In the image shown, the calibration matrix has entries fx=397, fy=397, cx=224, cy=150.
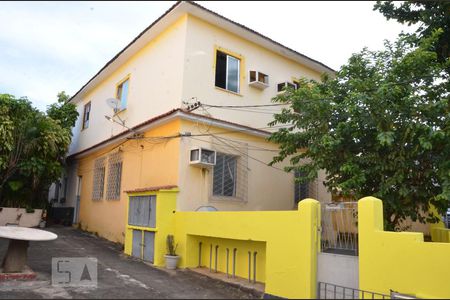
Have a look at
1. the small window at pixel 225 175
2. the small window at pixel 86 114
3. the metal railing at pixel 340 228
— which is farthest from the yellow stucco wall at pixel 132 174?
the metal railing at pixel 340 228

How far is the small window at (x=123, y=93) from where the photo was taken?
14.2 meters

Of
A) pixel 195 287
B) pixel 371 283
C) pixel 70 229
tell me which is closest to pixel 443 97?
pixel 371 283

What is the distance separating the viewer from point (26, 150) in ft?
43.3

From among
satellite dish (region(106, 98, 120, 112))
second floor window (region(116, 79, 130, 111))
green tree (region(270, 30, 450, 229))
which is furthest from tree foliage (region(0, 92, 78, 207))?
green tree (region(270, 30, 450, 229))

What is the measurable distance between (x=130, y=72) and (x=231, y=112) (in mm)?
4503

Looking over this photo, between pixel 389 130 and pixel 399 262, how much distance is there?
9.93ft

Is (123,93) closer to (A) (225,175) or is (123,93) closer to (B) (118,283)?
(A) (225,175)

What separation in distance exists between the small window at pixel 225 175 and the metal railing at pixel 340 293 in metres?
5.03

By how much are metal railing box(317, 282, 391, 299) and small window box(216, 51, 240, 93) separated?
Result: 6998 mm

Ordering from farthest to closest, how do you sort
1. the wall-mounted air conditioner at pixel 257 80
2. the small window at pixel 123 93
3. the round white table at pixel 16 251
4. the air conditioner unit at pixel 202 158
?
the small window at pixel 123 93, the wall-mounted air conditioner at pixel 257 80, the air conditioner unit at pixel 202 158, the round white table at pixel 16 251

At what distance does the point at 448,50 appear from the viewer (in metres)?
9.95

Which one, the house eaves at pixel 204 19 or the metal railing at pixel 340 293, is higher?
the house eaves at pixel 204 19

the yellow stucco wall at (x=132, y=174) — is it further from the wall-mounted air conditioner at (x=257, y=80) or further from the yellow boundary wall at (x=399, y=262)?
the yellow boundary wall at (x=399, y=262)

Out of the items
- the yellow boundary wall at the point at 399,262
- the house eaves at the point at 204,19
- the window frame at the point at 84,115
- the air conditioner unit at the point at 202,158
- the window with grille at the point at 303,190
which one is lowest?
the yellow boundary wall at the point at 399,262
